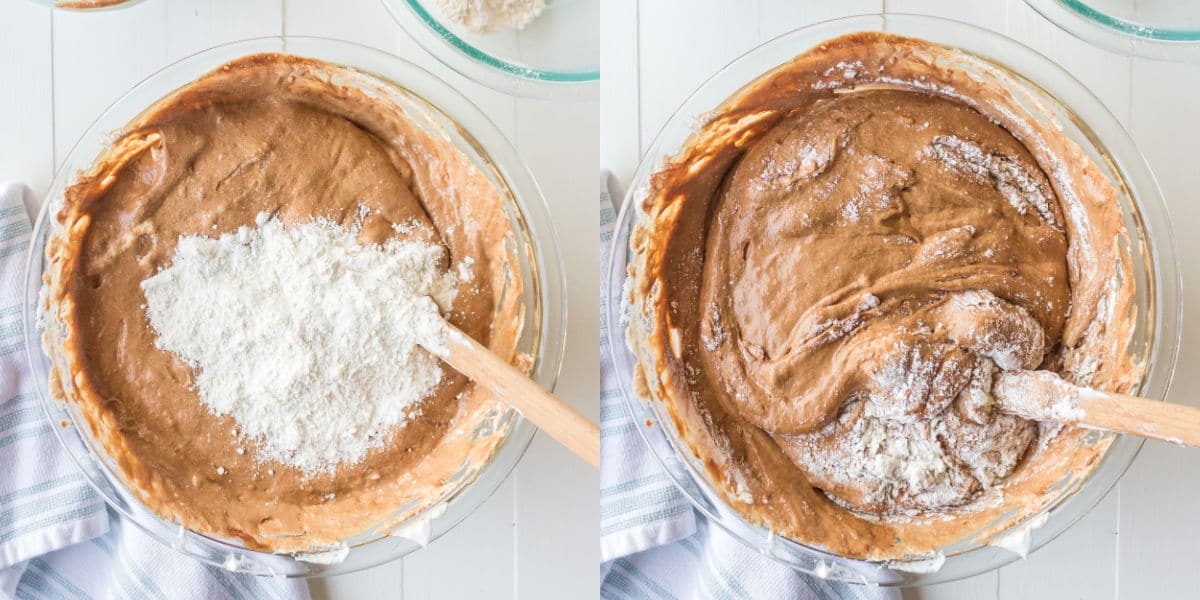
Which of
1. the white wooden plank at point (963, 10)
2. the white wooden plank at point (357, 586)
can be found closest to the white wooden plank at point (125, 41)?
the white wooden plank at point (357, 586)

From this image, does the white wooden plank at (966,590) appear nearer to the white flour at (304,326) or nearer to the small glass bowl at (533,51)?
the white flour at (304,326)

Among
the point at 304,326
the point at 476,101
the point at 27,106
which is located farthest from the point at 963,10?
the point at 27,106

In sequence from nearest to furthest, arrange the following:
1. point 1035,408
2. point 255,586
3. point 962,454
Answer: point 1035,408 → point 962,454 → point 255,586

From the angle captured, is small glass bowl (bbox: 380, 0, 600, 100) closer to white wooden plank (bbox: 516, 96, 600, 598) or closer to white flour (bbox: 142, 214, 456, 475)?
white wooden plank (bbox: 516, 96, 600, 598)

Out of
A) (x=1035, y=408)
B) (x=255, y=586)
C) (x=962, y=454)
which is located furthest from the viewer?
(x=255, y=586)

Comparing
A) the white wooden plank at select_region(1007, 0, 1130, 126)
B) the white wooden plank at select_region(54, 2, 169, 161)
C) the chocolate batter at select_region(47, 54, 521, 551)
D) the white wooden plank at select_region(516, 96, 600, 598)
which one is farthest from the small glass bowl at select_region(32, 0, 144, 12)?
the white wooden plank at select_region(1007, 0, 1130, 126)

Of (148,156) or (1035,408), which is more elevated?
(148,156)

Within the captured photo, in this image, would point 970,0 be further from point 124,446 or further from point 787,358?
point 124,446

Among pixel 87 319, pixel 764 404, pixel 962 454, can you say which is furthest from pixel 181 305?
pixel 962 454
